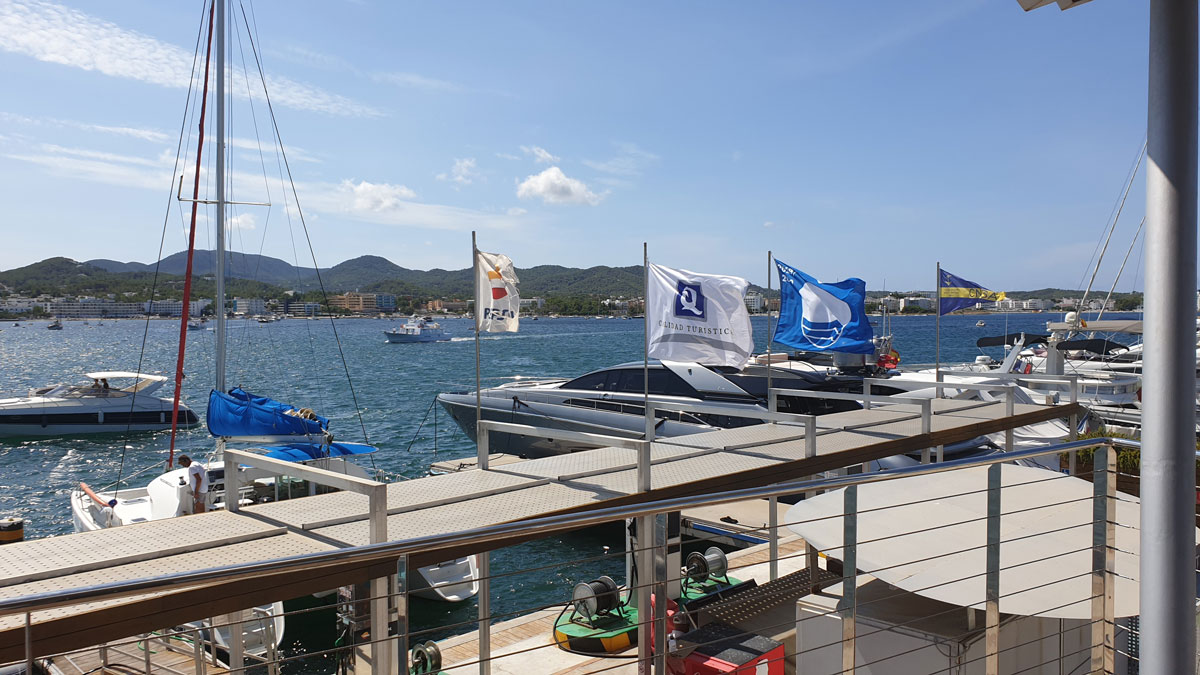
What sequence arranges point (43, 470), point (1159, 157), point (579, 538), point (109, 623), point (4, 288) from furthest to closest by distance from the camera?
point (4, 288) → point (43, 470) → point (579, 538) → point (109, 623) → point (1159, 157)

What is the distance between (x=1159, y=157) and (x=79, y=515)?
682 inches

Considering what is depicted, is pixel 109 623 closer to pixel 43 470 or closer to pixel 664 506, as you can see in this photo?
pixel 664 506

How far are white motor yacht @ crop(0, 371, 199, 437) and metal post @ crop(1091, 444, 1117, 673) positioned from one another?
33.1 m

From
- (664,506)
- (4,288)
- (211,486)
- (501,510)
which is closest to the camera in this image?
(664,506)

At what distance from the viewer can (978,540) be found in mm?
4109

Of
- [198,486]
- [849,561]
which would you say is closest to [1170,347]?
[849,561]

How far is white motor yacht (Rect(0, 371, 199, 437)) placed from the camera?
31.1m

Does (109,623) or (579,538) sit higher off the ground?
(109,623)

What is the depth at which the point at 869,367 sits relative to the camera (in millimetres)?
17969

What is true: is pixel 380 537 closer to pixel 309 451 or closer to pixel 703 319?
pixel 703 319

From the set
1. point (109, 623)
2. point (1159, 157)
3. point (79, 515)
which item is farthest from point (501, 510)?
point (79, 515)

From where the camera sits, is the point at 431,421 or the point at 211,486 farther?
the point at 431,421

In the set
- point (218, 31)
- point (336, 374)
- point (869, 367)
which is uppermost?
point (218, 31)

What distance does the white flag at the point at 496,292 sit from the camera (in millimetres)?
10180
